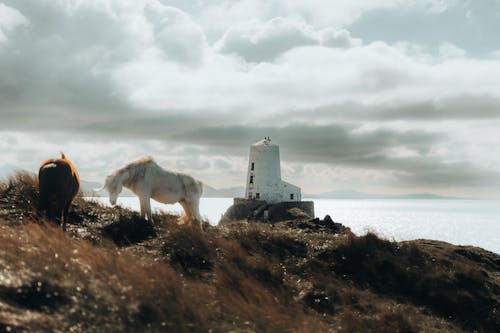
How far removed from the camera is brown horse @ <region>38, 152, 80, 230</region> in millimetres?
10273

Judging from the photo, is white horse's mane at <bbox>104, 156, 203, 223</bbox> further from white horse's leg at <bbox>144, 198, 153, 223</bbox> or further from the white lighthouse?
the white lighthouse

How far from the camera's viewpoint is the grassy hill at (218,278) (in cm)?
539

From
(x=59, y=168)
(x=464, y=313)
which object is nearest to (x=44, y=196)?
(x=59, y=168)

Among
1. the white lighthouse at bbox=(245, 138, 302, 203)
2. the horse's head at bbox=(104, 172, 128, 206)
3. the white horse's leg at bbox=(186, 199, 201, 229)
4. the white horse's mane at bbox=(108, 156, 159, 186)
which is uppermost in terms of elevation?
the white lighthouse at bbox=(245, 138, 302, 203)

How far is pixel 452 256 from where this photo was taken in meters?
13.8

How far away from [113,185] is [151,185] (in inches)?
40.1

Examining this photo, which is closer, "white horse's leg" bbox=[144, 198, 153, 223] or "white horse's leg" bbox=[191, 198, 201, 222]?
"white horse's leg" bbox=[144, 198, 153, 223]

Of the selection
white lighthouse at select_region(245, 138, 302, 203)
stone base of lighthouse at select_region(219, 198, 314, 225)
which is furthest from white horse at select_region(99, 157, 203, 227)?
white lighthouse at select_region(245, 138, 302, 203)

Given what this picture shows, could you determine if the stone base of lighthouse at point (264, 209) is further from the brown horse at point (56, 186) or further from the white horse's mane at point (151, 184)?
the brown horse at point (56, 186)

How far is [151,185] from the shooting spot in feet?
40.2

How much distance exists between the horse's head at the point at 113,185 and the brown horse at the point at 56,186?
115cm

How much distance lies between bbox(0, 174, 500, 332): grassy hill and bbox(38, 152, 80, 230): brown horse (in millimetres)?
376

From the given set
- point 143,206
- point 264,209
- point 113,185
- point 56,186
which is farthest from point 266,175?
point 56,186

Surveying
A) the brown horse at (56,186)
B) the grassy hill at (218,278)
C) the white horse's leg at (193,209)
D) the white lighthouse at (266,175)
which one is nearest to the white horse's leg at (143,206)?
the grassy hill at (218,278)
